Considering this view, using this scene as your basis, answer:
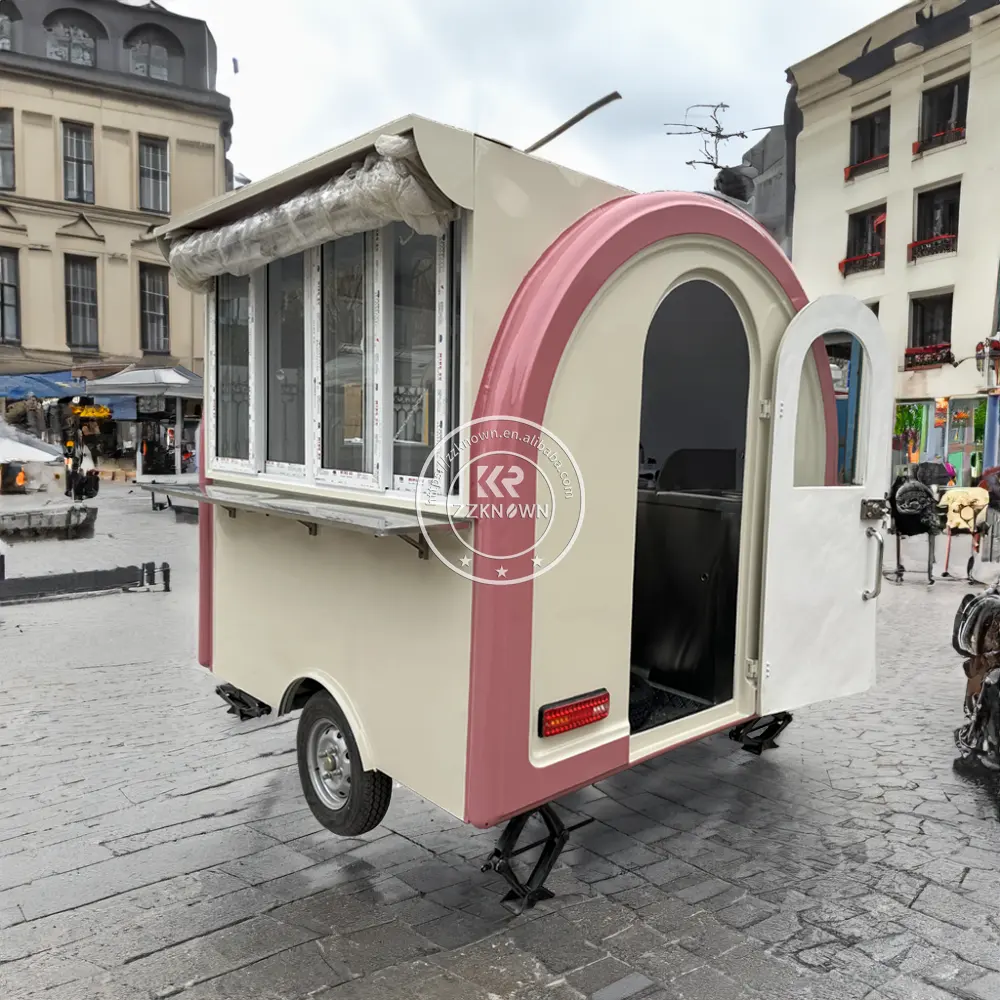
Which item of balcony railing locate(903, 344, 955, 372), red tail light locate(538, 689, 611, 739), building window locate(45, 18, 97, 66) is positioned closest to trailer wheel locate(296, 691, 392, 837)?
red tail light locate(538, 689, 611, 739)

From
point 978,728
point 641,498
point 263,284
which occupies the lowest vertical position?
point 978,728

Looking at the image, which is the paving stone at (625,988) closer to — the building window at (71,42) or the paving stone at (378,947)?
the paving stone at (378,947)

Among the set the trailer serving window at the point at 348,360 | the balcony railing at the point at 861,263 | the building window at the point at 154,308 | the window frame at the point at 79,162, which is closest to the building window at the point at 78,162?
the window frame at the point at 79,162

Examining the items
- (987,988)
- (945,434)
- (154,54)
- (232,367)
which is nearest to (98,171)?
(154,54)

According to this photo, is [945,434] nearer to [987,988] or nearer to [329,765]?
[987,988]

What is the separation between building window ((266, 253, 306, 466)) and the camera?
3473mm

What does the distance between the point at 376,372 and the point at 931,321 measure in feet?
54.6

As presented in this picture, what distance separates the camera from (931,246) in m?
16.2

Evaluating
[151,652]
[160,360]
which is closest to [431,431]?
[151,652]

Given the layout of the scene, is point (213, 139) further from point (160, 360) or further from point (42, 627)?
point (42, 627)

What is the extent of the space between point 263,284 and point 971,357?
15336 mm

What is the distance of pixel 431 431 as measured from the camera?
9.39 ft

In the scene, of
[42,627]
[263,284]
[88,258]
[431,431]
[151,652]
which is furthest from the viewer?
[88,258]

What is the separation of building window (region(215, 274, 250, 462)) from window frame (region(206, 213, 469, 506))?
130 mm
